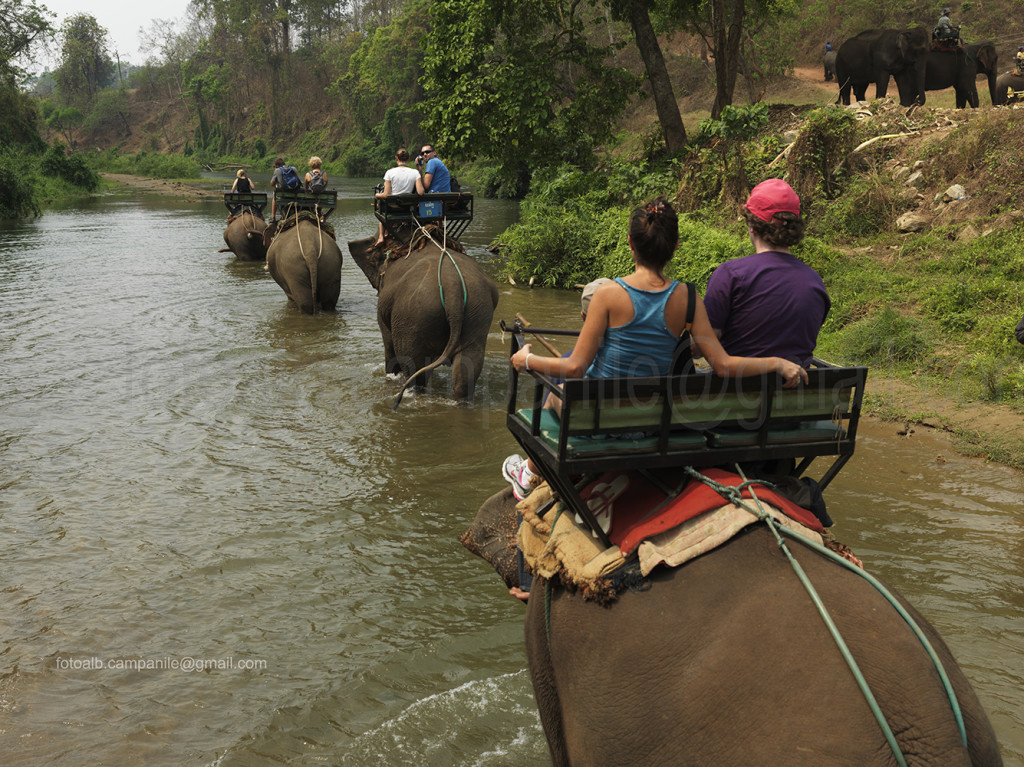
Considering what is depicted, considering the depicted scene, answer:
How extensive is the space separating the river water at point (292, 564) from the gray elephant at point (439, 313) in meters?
0.43

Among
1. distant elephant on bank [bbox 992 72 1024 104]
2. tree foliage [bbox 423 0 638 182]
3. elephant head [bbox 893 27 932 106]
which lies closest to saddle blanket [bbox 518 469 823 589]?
tree foliage [bbox 423 0 638 182]

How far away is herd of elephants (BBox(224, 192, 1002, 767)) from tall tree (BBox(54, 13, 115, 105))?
109902 mm

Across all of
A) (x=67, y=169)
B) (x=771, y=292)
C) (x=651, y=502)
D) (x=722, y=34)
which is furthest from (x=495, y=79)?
(x=67, y=169)

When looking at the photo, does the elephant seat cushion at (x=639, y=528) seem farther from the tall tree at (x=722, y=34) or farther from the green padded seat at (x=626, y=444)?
the tall tree at (x=722, y=34)

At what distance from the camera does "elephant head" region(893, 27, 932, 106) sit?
16.3 meters

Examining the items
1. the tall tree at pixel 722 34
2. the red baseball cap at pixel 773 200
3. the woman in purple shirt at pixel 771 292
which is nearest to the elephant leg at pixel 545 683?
the woman in purple shirt at pixel 771 292

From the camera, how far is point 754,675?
2023 millimetres

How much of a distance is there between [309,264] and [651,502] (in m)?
10.7

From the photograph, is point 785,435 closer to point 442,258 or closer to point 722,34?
point 442,258

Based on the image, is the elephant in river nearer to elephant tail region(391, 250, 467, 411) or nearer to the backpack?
elephant tail region(391, 250, 467, 411)

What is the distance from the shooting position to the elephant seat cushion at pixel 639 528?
245 cm

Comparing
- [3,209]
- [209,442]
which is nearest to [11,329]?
[209,442]

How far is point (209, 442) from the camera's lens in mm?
7617

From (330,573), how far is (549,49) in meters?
14.5
